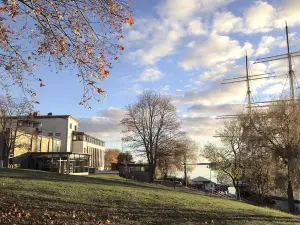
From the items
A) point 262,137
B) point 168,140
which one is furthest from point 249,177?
point 168,140

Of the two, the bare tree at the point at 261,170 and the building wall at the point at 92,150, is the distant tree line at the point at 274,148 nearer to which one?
the bare tree at the point at 261,170

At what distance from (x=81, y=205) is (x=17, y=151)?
52.8 metres

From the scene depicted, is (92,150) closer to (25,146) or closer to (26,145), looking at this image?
(26,145)

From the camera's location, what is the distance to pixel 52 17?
930 cm

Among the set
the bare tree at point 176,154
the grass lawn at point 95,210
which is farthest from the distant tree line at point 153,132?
the grass lawn at point 95,210

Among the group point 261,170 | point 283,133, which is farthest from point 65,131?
point 283,133

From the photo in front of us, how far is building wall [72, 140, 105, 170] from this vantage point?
98.8m

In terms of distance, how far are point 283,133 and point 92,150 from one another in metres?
80.5

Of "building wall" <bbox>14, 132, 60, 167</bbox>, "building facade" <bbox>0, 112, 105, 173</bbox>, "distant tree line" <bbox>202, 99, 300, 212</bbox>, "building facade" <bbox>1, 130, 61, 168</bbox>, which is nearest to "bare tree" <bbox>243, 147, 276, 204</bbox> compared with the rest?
"distant tree line" <bbox>202, 99, 300, 212</bbox>

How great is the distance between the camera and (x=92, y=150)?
368 feet

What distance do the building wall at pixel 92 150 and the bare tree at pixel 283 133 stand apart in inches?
2581

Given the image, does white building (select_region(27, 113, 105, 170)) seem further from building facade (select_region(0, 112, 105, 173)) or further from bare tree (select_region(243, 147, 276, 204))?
bare tree (select_region(243, 147, 276, 204))

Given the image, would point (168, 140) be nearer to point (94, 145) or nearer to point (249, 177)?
Answer: point (249, 177)

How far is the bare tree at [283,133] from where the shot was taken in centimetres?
3831
